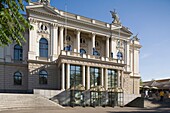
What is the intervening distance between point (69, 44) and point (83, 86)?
13.2m

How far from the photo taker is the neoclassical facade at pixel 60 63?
3378cm

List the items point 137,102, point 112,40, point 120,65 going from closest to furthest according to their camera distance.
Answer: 1. point 137,102
2. point 120,65
3. point 112,40

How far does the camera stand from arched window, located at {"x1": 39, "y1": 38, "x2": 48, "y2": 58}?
3862cm

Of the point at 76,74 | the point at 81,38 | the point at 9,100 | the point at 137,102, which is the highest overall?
the point at 81,38

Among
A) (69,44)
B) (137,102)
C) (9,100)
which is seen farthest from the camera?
(69,44)

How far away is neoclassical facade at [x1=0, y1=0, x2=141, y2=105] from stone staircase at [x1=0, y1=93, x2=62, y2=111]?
5651 millimetres

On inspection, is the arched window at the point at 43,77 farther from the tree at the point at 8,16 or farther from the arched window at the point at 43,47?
the tree at the point at 8,16

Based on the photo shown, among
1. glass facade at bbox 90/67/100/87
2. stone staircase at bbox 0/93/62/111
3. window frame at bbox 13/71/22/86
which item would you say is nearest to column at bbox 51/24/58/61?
window frame at bbox 13/71/22/86

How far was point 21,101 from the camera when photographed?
26.1 metres

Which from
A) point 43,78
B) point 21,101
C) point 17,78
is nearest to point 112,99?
point 43,78

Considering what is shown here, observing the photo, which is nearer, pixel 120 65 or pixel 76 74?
pixel 76 74

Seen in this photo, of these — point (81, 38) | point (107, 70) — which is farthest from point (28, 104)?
point (81, 38)

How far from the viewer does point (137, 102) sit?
118 ft

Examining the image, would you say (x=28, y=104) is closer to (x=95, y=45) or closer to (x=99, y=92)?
(x=99, y=92)
